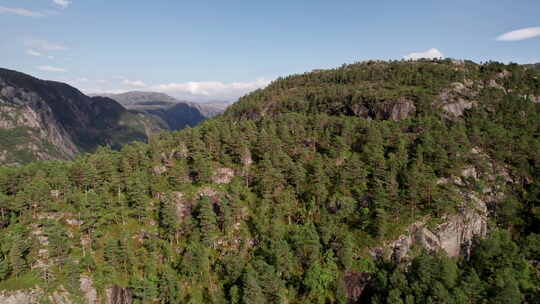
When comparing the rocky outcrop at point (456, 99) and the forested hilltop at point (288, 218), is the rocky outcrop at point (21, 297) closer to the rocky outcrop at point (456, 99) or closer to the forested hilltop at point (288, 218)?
the forested hilltop at point (288, 218)

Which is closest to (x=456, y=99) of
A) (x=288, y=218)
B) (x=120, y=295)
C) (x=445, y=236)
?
(x=445, y=236)

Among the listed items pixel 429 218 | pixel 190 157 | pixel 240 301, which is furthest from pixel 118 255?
pixel 429 218

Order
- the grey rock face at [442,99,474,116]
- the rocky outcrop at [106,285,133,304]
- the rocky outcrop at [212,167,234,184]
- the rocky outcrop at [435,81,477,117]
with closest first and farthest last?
the rocky outcrop at [106,285,133,304], the rocky outcrop at [212,167,234,184], the grey rock face at [442,99,474,116], the rocky outcrop at [435,81,477,117]

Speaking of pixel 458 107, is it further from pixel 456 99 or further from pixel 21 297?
pixel 21 297

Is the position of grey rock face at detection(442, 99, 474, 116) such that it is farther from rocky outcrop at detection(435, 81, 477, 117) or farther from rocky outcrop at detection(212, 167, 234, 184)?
rocky outcrop at detection(212, 167, 234, 184)

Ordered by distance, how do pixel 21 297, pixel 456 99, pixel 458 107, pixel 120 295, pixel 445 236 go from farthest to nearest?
pixel 456 99
pixel 458 107
pixel 445 236
pixel 120 295
pixel 21 297

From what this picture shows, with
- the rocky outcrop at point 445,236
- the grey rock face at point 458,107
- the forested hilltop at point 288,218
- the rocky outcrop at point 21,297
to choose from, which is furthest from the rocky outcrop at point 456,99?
the rocky outcrop at point 21,297

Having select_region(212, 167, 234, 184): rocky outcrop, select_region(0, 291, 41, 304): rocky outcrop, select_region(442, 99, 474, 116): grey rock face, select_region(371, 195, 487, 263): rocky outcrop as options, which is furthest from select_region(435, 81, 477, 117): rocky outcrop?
select_region(0, 291, 41, 304): rocky outcrop

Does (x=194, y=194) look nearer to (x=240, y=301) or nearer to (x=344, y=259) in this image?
(x=240, y=301)
